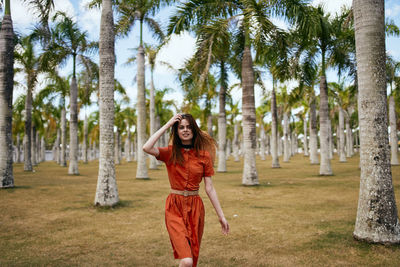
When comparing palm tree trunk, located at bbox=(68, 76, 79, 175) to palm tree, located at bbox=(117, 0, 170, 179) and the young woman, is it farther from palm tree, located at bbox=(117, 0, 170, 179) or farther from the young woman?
the young woman

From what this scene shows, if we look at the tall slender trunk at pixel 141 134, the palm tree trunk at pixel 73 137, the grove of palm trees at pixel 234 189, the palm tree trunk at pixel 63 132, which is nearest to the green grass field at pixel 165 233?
the grove of palm trees at pixel 234 189

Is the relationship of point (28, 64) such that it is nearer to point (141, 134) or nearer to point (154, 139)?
point (141, 134)

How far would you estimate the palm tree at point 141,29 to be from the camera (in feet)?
52.0

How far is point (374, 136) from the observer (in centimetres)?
511

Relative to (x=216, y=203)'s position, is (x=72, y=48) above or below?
above

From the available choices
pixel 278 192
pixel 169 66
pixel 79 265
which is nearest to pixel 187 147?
pixel 79 265

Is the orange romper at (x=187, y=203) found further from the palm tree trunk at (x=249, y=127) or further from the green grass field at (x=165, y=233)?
the palm tree trunk at (x=249, y=127)

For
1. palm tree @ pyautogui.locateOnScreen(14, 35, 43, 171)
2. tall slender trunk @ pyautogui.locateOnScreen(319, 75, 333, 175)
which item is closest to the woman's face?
tall slender trunk @ pyautogui.locateOnScreen(319, 75, 333, 175)

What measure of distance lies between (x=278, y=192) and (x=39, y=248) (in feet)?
27.8

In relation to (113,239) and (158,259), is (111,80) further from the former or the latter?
(158,259)

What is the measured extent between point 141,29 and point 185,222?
59.0 ft

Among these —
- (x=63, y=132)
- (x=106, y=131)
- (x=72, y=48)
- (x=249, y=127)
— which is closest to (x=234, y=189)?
(x=249, y=127)

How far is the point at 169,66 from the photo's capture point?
25078 millimetres

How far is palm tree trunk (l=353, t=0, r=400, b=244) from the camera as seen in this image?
507 cm
